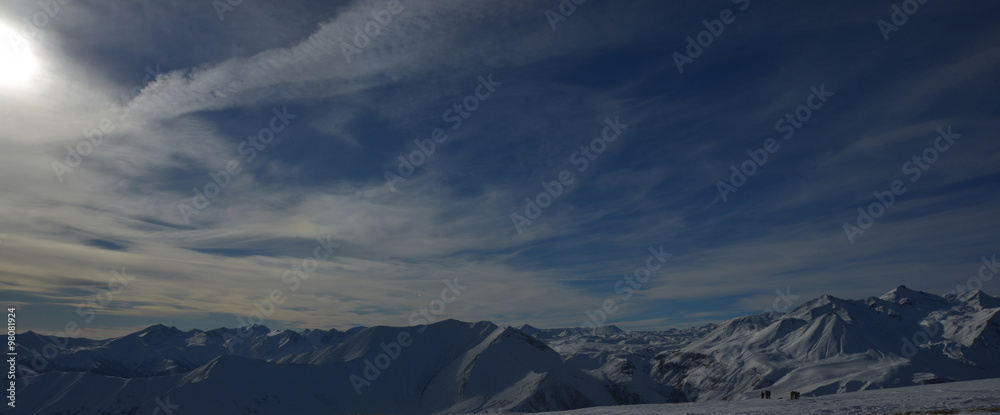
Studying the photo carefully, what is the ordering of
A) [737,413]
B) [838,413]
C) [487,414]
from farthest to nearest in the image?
1. [487,414]
2. [737,413]
3. [838,413]

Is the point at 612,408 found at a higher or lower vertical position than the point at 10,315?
lower

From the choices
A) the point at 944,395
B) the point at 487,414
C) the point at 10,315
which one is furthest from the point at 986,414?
the point at 10,315

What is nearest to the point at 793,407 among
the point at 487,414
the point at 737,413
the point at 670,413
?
the point at 737,413

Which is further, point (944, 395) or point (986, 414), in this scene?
point (944, 395)

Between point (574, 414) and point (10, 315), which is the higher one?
point (10, 315)

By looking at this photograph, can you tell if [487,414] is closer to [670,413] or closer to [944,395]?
[670,413]

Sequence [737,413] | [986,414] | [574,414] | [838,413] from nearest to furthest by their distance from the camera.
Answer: [986,414] < [838,413] < [737,413] < [574,414]

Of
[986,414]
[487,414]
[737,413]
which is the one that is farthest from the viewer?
[487,414]

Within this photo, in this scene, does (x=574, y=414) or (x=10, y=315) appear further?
(x=10, y=315)

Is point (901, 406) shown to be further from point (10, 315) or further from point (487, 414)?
point (10, 315)
